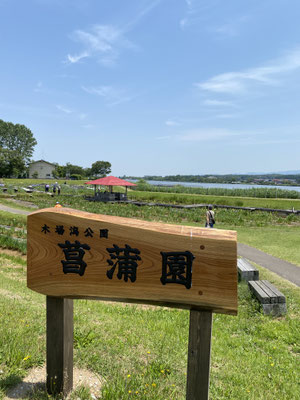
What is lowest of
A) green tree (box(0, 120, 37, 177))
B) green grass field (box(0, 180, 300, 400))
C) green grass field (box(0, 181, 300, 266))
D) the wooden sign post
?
green grass field (box(0, 181, 300, 266))

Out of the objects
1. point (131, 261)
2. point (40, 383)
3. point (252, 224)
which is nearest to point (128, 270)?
point (131, 261)

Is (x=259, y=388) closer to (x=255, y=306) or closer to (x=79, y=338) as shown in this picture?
(x=79, y=338)

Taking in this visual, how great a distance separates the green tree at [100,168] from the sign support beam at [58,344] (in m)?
89.3

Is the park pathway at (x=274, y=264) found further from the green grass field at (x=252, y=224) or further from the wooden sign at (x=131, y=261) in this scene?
the wooden sign at (x=131, y=261)

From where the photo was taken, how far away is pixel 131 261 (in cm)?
210

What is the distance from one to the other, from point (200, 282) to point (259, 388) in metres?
1.79

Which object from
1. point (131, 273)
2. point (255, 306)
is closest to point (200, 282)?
point (131, 273)

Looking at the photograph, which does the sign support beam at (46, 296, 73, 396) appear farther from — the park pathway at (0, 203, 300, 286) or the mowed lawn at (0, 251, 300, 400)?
the park pathway at (0, 203, 300, 286)

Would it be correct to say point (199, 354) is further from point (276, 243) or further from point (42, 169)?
point (42, 169)

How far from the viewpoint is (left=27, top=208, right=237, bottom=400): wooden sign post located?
6.37 ft

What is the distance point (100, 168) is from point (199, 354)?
90552mm

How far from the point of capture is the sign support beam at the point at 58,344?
238cm

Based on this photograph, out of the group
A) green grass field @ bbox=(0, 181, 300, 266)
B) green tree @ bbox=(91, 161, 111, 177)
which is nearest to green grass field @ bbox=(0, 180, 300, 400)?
green grass field @ bbox=(0, 181, 300, 266)

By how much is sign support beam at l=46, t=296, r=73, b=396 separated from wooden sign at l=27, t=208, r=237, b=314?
0.16 meters
